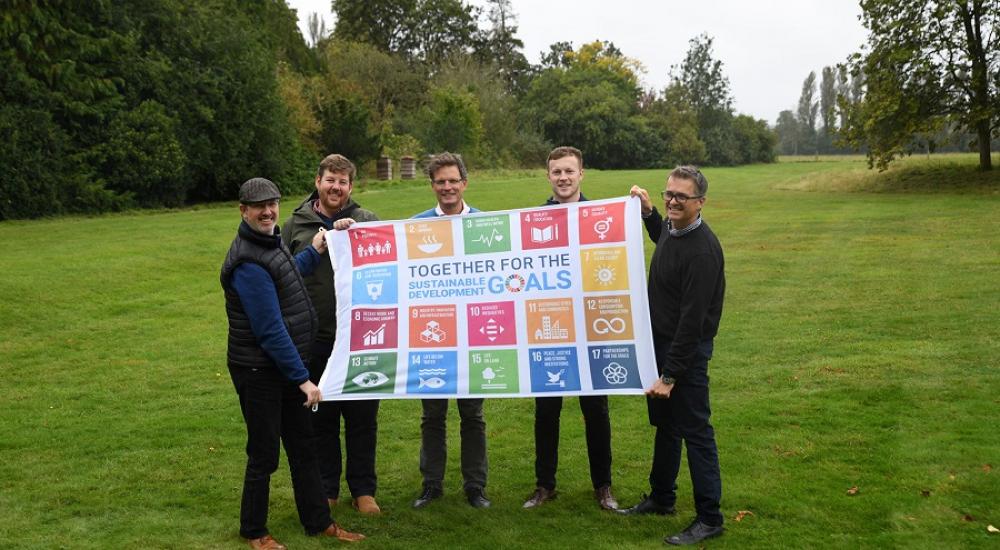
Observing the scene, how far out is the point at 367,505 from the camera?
242 inches

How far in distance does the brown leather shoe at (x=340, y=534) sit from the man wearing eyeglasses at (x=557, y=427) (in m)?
1.25

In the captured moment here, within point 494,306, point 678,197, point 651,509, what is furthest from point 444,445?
point 678,197

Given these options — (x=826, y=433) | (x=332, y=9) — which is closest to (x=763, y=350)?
(x=826, y=433)

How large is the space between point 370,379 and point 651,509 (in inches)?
84.8

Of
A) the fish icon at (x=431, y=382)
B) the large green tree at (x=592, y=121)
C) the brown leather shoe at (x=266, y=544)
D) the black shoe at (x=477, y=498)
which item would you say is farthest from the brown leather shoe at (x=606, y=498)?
the large green tree at (x=592, y=121)

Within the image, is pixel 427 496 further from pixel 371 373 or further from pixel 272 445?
pixel 272 445

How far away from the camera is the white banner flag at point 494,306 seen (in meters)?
5.66

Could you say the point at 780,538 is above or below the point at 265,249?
below

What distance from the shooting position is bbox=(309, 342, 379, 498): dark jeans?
6219 mm

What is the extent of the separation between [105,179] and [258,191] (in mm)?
Answer: 29212

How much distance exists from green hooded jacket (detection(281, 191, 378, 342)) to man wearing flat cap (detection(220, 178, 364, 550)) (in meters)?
0.51

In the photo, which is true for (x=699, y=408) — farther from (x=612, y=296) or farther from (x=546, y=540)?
(x=546, y=540)

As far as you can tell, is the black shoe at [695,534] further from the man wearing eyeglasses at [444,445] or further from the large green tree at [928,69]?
the large green tree at [928,69]

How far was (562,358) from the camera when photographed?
18.8 ft
